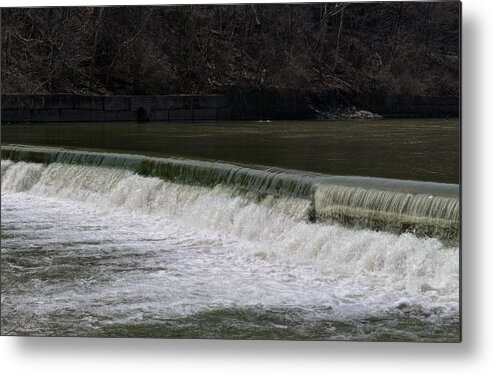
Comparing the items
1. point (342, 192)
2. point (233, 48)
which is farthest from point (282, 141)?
point (342, 192)

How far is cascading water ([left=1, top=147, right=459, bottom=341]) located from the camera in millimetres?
5250

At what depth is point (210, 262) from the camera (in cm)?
619

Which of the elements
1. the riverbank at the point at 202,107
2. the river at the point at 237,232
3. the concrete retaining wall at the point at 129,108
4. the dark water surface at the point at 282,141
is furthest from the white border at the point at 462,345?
the concrete retaining wall at the point at 129,108

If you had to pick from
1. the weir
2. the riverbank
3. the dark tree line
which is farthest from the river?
the dark tree line

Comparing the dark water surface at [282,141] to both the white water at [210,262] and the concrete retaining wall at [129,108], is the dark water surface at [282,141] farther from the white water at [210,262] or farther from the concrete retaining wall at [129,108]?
the white water at [210,262]

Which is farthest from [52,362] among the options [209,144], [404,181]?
[209,144]

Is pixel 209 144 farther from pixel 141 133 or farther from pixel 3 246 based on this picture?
pixel 3 246

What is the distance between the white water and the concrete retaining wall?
22.7 inches

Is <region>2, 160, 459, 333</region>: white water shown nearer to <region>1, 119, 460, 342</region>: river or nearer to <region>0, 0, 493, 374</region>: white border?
<region>1, 119, 460, 342</region>: river

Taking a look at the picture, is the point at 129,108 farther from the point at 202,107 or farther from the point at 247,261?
the point at 247,261

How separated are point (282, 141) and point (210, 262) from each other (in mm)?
2123

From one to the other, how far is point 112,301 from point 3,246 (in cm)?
118

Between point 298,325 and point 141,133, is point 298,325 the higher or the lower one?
the lower one

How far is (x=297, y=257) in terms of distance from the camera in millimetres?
6137
